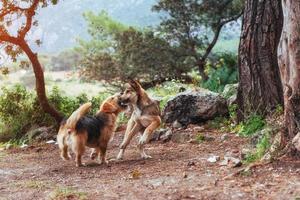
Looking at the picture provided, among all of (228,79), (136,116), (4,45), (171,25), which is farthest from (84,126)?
(171,25)

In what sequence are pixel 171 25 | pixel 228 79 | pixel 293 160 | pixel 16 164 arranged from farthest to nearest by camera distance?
pixel 171 25
pixel 228 79
pixel 16 164
pixel 293 160

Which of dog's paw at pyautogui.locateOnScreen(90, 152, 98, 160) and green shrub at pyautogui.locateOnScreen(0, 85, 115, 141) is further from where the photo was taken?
green shrub at pyautogui.locateOnScreen(0, 85, 115, 141)

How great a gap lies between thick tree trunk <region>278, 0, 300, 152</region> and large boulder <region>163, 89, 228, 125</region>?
450cm

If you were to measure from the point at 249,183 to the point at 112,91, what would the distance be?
15961 mm

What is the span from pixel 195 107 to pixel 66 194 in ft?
18.2

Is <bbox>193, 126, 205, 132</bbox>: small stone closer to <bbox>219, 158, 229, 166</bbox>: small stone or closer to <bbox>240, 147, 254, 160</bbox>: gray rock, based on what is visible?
<bbox>240, 147, 254, 160</bbox>: gray rock

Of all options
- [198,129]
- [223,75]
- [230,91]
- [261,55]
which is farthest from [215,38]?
[261,55]

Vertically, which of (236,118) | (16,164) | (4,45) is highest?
(4,45)

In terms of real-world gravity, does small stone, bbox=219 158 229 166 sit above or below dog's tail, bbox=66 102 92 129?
below

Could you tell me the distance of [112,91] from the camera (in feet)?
73.5

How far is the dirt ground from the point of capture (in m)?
6.52

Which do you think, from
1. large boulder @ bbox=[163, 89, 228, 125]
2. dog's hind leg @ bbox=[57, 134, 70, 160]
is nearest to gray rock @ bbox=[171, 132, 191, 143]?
large boulder @ bbox=[163, 89, 228, 125]

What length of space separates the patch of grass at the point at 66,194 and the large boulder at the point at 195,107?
5.24 m

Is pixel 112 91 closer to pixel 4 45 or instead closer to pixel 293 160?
pixel 4 45
